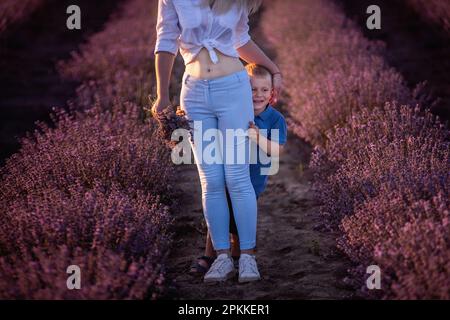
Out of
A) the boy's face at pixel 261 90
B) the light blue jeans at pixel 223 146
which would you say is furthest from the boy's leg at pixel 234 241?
the boy's face at pixel 261 90

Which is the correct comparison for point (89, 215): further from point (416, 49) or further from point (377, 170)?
point (416, 49)

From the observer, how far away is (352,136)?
492 cm

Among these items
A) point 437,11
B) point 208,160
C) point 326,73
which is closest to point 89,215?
point 208,160

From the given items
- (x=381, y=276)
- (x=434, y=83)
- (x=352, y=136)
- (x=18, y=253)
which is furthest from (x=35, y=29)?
(x=381, y=276)

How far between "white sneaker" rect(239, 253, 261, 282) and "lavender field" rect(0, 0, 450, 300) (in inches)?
1.7

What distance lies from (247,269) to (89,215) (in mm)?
862

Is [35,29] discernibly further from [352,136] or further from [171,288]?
[171,288]

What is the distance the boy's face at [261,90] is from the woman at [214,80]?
0.86ft

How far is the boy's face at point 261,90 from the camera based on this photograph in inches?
141

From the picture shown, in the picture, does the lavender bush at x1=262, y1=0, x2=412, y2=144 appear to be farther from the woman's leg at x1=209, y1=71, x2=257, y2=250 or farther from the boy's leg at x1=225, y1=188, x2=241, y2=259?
the woman's leg at x1=209, y1=71, x2=257, y2=250

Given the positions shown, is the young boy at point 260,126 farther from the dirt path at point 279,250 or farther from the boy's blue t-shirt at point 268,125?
the dirt path at point 279,250

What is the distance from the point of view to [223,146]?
3.29m

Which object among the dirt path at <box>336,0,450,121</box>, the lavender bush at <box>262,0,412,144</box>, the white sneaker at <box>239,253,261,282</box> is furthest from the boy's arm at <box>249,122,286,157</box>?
the dirt path at <box>336,0,450,121</box>

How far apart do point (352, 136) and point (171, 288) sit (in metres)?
2.11
